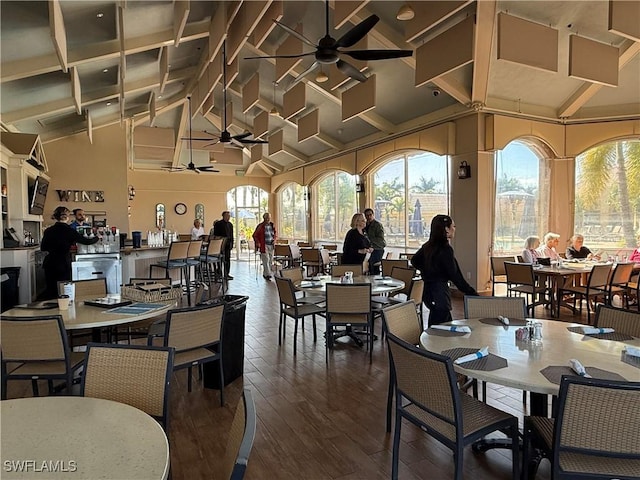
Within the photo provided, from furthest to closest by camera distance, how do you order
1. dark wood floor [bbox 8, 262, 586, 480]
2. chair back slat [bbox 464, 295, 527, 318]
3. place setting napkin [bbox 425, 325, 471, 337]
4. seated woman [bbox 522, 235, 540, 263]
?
seated woman [bbox 522, 235, 540, 263], chair back slat [bbox 464, 295, 527, 318], place setting napkin [bbox 425, 325, 471, 337], dark wood floor [bbox 8, 262, 586, 480]

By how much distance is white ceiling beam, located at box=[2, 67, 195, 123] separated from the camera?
7590 mm

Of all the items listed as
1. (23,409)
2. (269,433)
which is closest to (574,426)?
(269,433)


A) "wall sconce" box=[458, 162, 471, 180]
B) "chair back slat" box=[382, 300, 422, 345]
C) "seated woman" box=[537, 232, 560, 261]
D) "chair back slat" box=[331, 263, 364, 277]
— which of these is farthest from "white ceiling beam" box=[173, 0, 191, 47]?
"seated woman" box=[537, 232, 560, 261]

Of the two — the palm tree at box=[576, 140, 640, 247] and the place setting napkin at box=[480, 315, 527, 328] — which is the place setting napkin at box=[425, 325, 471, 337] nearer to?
the place setting napkin at box=[480, 315, 527, 328]

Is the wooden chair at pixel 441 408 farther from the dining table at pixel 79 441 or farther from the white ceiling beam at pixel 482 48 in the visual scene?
the white ceiling beam at pixel 482 48

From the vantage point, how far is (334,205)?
43.9ft

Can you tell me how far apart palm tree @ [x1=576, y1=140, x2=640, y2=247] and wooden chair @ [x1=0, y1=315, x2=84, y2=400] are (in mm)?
9095

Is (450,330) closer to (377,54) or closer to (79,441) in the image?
(79,441)

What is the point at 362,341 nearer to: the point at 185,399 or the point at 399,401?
the point at 185,399

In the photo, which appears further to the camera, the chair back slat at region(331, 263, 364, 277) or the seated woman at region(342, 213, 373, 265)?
the seated woman at region(342, 213, 373, 265)

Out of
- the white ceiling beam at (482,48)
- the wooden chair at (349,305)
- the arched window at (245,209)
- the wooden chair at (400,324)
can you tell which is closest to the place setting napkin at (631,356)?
the wooden chair at (400,324)

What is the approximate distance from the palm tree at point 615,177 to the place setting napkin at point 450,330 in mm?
7105

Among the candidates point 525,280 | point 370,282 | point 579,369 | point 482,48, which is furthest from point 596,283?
point 579,369

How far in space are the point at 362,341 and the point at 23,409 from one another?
3755 millimetres
